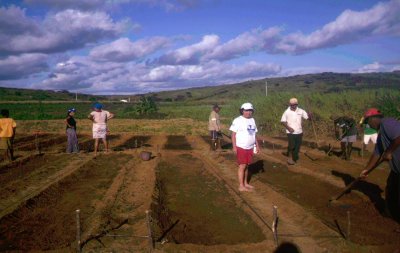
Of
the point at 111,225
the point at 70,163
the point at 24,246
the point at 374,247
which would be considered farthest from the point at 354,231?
the point at 70,163

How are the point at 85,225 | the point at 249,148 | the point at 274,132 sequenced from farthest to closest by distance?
the point at 274,132
the point at 249,148
the point at 85,225

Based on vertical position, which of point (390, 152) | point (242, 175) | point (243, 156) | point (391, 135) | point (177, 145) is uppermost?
point (391, 135)

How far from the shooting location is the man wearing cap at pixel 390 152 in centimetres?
535

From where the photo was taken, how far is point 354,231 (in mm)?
5625

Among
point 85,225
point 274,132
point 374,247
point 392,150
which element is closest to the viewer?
point 374,247

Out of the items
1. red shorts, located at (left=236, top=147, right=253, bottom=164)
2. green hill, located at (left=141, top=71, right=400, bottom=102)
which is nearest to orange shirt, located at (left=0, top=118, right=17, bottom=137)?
red shorts, located at (left=236, top=147, right=253, bottom=164)

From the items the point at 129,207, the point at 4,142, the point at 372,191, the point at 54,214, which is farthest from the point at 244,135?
the point at 4,142

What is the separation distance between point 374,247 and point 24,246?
445 centimetres

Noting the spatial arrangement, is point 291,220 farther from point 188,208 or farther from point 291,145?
point 291,145

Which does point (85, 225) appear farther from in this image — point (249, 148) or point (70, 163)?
point (70, 163)

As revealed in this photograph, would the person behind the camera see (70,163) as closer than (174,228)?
No

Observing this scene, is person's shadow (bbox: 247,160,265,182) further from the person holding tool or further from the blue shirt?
the blue shirt

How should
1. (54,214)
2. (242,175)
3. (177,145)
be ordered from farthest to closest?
1. (177,145)
2. (242,175)
3. (54,214)

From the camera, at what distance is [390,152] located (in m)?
5.36
